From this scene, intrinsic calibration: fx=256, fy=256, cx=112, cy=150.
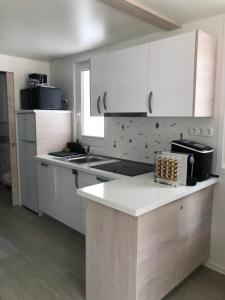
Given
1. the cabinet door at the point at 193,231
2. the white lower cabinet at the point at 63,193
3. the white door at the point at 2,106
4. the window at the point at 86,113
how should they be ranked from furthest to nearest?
the white door at the point at 2,106 → the window at the point at 86,113 → the white lower cabinet at the point at 63,193 → the cabinet door at the point at 193,231

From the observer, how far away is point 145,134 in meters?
2.77

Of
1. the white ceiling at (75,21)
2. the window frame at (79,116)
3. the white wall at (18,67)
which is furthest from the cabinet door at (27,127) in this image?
the white ceiling at (75,21)

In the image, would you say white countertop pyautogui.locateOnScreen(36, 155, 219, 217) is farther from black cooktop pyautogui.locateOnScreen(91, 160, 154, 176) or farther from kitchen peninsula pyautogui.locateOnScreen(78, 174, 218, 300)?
black cooktop pyautogui.locateOnScreen(91, 160, 154, 176)

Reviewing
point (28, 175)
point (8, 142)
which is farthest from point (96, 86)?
point (8, 142)

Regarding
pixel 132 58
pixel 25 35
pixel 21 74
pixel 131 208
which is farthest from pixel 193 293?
pixel 21 74

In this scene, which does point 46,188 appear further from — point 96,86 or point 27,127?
point 96,86

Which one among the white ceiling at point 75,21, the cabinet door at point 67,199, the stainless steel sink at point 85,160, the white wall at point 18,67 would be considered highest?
the white ceiling at point 75,21

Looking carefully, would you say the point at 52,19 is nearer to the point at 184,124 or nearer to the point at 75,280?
the point at 184,124

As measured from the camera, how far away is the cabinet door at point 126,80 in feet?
7.36

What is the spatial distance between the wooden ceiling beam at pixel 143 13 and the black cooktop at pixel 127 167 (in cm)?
134

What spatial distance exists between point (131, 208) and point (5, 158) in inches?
158

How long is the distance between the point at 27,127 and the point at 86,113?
0.82 metres

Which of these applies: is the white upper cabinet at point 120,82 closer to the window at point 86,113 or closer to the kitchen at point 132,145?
the kitchen at point 132,145

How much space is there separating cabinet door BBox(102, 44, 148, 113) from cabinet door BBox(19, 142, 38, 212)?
1.45 metres
